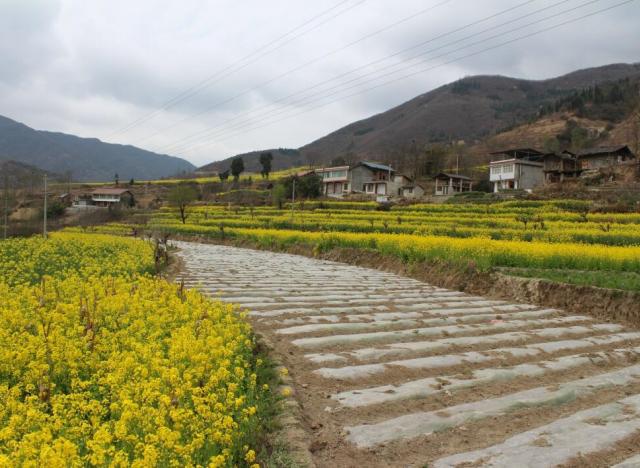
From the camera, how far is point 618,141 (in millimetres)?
87188

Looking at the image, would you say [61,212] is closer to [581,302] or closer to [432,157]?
[432,157]

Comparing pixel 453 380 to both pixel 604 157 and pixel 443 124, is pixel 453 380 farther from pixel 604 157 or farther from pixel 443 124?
pixel 443 124

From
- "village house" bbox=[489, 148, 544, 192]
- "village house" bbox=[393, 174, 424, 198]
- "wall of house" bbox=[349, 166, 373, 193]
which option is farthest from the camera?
"wall of house" bbox=[349, 166, 373, 193]

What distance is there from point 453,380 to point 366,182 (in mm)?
65539

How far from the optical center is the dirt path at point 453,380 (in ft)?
12.3

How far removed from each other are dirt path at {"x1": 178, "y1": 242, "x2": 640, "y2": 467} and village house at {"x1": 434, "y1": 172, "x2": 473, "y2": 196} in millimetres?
55938

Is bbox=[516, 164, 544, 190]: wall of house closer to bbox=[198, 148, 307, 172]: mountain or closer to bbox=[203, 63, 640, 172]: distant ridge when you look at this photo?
bbox=[203, 63, 640, 172]: distant ridge

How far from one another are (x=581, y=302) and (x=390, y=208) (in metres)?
36.2

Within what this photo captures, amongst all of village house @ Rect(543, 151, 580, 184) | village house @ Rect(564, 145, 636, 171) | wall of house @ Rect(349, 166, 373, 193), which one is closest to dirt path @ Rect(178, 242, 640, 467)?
village house @ Rect(543, 151, 580, 184)

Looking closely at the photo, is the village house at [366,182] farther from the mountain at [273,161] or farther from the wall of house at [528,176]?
the mountain at [273,161]

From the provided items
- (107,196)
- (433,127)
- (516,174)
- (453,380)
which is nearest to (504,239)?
(453,380)

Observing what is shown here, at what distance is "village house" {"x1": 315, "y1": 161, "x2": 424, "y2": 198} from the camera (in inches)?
2596

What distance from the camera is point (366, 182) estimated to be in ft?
229

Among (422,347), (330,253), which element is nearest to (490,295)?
(422,347)
